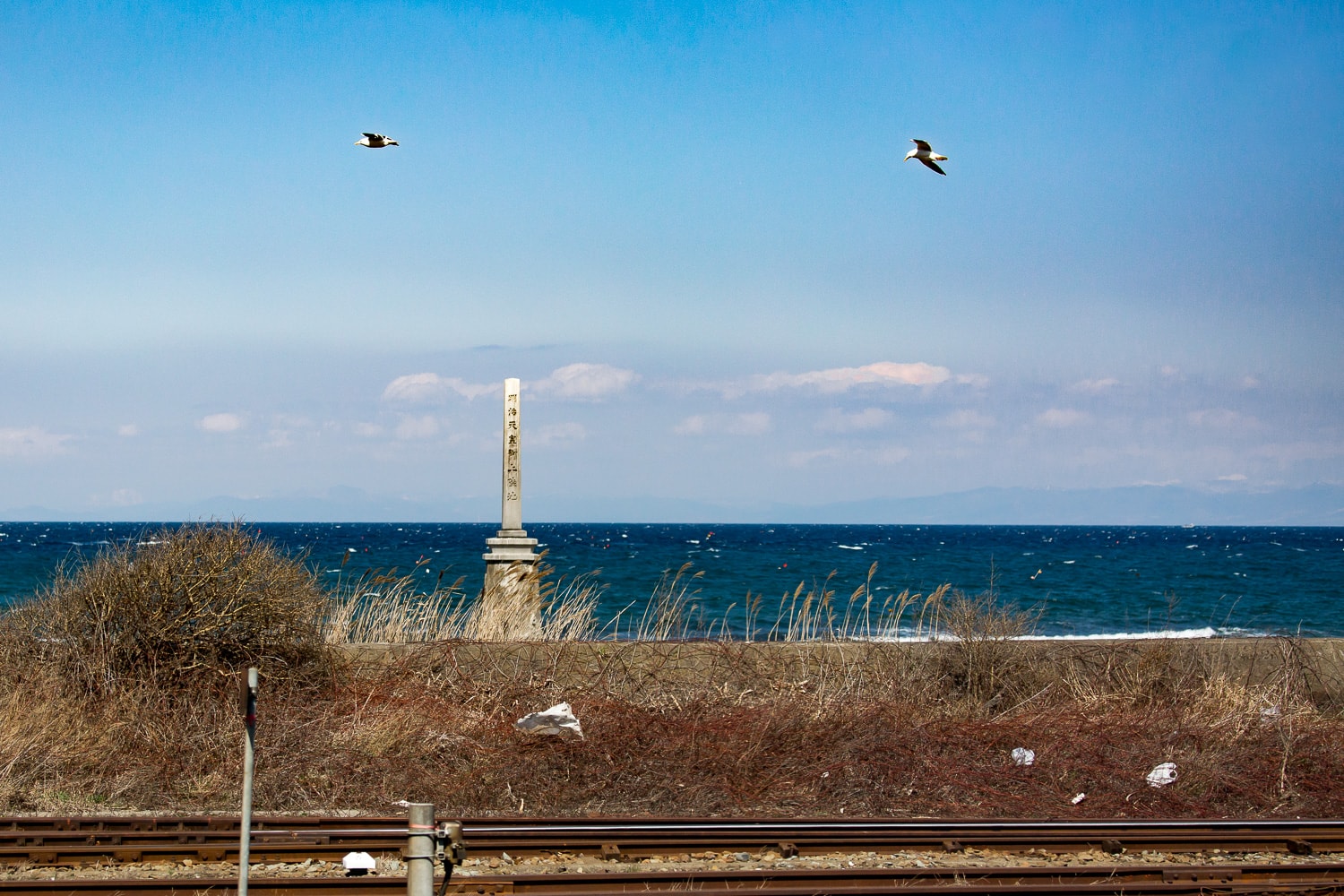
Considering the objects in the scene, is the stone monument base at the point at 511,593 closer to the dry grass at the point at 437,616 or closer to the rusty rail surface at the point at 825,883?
the dry grass at the point at 437,616

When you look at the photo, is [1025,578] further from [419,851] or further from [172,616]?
[419,851]

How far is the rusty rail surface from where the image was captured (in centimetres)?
615

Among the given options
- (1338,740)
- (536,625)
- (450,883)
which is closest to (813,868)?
(450,883)

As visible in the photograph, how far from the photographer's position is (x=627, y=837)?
727 centimetres

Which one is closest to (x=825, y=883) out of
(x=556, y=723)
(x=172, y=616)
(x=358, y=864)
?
(x=358, y=864)

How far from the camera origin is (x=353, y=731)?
9.30m

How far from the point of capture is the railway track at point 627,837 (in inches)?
268

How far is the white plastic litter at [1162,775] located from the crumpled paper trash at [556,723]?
4.40 meters

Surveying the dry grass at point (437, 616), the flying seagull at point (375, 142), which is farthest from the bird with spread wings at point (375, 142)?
the dry grass at point (437, 616)

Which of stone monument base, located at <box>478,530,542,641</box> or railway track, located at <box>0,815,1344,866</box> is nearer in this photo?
railway track, located at <box>0,815,1344,866</box>

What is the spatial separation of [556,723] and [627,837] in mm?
2228

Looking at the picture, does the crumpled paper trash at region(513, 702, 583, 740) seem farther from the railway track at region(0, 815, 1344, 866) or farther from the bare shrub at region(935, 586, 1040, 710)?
the bare shrub at region(935, 586, 1040, 710)

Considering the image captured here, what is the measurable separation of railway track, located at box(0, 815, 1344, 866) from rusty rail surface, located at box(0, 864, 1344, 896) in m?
0.54

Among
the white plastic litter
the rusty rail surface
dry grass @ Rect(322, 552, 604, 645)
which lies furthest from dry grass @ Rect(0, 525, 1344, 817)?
the rusty rail surface
